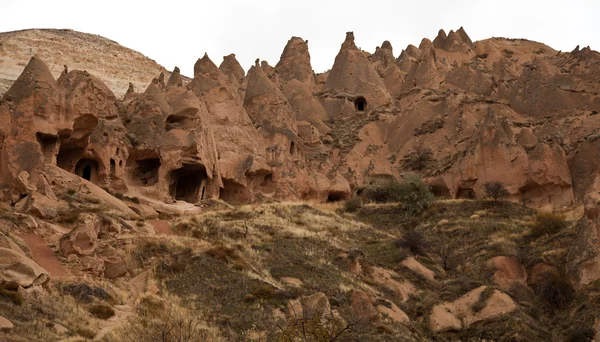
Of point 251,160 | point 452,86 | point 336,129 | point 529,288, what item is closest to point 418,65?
point 452,86

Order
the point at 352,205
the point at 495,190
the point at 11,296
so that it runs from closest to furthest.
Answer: the point at 11,296
the point at 495,190
the point at 352,205

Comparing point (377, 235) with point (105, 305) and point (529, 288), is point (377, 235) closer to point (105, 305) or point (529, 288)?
point (529, 288)

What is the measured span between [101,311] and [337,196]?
27.5 metres

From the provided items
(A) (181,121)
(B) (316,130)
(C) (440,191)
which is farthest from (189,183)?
(C) (440,191)

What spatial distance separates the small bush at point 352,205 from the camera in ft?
143

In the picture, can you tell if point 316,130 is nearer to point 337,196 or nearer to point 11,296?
point 337,196

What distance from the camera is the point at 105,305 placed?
2083 centimetres

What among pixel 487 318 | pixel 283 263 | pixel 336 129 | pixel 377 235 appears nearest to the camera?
pixel 487 318

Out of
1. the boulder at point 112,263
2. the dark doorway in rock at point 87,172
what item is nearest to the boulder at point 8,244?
the boulder at point 112,263

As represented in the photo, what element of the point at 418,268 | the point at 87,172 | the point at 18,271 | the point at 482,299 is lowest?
the point at 482,299

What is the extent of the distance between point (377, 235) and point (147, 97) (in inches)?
501

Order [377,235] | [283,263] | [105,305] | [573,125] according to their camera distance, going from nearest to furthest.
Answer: [105,305] < [283,263] < [377,235] < [573,125]

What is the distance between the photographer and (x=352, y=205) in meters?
43.7

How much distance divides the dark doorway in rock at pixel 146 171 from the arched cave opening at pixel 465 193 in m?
17.3
